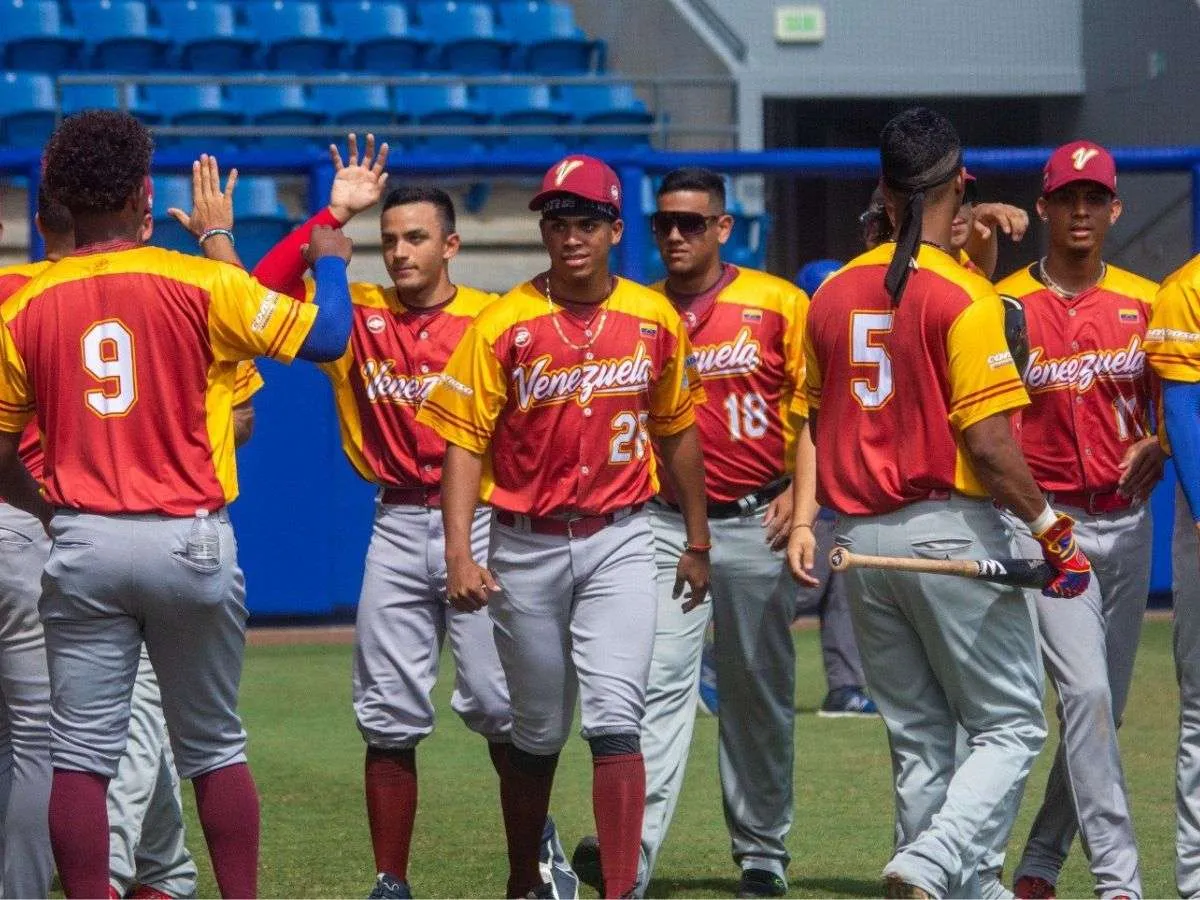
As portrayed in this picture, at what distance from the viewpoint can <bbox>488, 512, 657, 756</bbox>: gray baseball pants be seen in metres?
5.06

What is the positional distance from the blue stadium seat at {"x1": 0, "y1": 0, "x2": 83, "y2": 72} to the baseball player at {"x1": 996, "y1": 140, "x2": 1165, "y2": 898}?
10795 millimetres

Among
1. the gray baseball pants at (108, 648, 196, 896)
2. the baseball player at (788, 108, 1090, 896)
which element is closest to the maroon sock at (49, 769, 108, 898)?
the gray baseball pants at (108, 648, 196, 896)

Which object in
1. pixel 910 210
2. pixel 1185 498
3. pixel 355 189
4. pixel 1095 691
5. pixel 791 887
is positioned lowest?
pixel 791 887

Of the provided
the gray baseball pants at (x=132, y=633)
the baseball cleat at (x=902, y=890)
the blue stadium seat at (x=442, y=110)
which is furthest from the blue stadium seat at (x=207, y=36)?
the baseball cleat at (x=902, y=890)

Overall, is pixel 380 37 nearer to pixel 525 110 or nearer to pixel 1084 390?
pixel 525 110

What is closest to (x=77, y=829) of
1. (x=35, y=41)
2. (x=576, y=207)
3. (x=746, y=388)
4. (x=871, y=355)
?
(x=576, y=207)

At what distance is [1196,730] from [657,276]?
767 centimetres

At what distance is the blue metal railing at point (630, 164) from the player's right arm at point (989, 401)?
475cm

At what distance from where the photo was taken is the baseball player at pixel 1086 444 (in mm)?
5199

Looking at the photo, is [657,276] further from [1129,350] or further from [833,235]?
[1129,350]

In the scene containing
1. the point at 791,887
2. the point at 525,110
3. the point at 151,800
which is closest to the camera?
the point at 151,800

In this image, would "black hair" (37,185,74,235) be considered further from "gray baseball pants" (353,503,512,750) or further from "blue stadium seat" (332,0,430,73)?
"blue stadium seat" (332,0,430,73)

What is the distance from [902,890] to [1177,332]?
178 cm

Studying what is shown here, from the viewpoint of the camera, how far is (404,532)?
18.5ft
